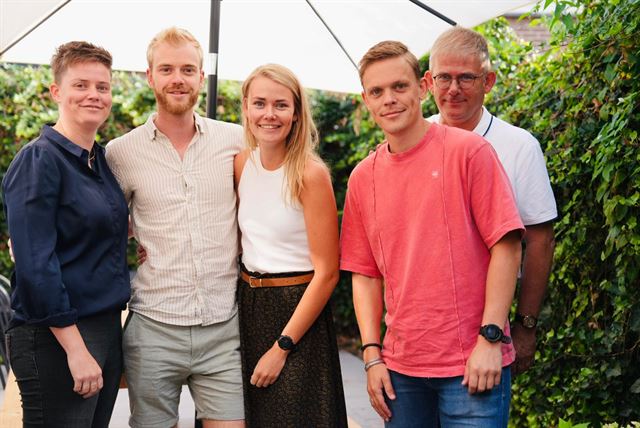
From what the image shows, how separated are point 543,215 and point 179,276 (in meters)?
1.36

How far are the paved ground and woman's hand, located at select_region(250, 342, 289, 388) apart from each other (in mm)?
1725

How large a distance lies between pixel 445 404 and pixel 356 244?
0.64m

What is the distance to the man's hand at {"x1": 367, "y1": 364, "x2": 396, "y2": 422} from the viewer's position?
101 inches

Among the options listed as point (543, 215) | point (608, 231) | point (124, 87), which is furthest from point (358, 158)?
point (543, 215)

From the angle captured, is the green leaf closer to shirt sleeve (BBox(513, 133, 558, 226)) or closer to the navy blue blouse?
shirt sleeve (BBox(513, 133, 558, 226))

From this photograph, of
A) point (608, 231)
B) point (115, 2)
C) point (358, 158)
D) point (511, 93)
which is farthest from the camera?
point (358, 158)

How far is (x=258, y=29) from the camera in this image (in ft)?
14.2

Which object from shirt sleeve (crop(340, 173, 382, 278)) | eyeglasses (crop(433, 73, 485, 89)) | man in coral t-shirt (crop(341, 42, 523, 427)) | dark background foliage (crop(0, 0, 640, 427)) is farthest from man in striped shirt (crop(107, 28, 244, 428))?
dark background foliage (crop(0, 0, 640, 427))

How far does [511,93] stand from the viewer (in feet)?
14.3

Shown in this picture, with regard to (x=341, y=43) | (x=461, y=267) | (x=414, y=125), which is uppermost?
(x=341, y=43)

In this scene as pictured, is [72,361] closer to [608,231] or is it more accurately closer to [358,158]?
[608,231]

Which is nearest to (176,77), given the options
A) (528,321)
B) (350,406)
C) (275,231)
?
(275,231)

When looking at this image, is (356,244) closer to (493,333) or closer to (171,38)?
(493,333)

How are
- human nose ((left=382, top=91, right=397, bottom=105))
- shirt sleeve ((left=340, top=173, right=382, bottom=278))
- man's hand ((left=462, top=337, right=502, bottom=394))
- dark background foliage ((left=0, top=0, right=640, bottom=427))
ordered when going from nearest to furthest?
man's hand ((left=462, top=337, right=502, bottom=394)) < human nose ((left=382, top=91, right=397, bottom=105)) < shirt sleeve ((left=340, top=173, right=382, bottom=278)) < dark background foliage ((left=0, top=0, right=640, bottom=427))
